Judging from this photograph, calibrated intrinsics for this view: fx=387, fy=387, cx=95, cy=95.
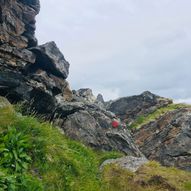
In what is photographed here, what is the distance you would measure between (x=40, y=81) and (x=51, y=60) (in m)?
2.52

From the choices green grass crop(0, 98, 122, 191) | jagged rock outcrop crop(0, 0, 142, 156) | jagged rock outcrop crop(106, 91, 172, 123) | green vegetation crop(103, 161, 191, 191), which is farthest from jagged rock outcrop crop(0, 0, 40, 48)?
jagged rock outcrop crop(106, 91, 172, 123)

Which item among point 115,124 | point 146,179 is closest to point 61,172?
point 146,179

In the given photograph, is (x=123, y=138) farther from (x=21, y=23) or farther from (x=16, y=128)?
(x=16, y=128)

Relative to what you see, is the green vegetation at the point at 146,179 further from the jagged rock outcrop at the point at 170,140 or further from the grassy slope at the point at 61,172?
the jagged rock outcrop at the point at 170,140

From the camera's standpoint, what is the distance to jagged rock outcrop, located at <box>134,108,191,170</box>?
35406mm

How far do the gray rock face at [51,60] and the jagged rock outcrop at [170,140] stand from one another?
12999 millimetres

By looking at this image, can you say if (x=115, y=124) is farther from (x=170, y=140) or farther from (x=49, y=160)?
(x=49, y=160)

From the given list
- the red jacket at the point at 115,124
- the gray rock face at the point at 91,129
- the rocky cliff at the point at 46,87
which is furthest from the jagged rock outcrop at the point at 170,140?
the red jacket at the point at 115,124

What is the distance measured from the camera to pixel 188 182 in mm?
19359

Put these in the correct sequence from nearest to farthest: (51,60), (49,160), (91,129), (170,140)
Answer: (49,160) → (91,129) → (51,60) → (170,140)

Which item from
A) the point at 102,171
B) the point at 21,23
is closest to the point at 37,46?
the point at 21,23

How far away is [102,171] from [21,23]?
41.6ft

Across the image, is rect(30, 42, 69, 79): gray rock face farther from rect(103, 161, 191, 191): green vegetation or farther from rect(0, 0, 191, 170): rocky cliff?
rect(103, 161, 191, 191): green vegetation

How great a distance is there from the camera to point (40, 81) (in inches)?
1030
